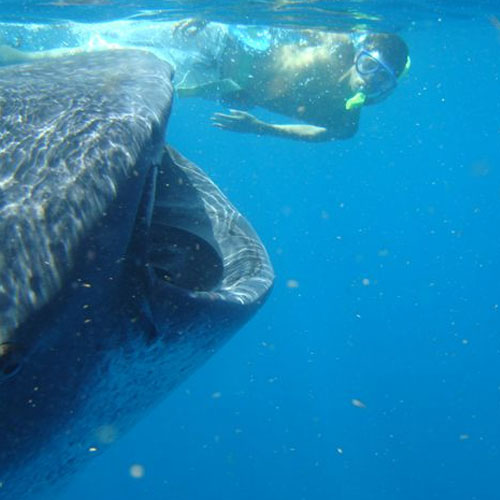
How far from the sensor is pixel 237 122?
8141mm

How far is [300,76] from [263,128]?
1582mm

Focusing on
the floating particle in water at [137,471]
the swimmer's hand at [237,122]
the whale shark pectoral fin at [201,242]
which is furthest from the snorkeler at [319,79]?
the floating particle in water at [137,471]

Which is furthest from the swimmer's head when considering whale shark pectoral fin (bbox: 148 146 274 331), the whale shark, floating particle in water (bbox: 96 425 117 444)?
floating particle in water (bbox: 96 425 117 444)

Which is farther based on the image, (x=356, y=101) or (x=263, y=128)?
(x=263, y=128)

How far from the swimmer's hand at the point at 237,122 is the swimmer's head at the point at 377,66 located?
212 centimetres

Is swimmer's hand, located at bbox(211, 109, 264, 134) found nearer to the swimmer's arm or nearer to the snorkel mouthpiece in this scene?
the swimmer's arm

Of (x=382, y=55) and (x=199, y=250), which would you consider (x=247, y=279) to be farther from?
(x=382, y=55)

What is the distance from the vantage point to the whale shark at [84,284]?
143cm

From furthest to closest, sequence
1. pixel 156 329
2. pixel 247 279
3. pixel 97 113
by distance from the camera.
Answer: pixel 247 279 < pixel 97 113 < pixel 156 329

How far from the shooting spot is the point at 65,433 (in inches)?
70.3

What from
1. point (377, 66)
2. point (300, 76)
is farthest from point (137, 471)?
point (377, 66)

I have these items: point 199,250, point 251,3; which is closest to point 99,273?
point 199,250

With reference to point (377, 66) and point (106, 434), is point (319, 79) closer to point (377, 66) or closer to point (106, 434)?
point (377, 66)

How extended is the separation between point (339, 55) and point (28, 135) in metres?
9.27
